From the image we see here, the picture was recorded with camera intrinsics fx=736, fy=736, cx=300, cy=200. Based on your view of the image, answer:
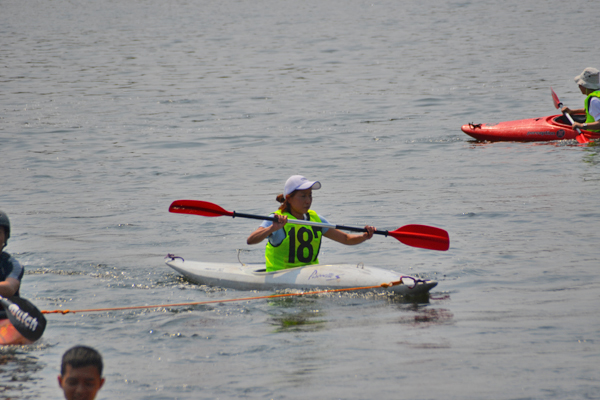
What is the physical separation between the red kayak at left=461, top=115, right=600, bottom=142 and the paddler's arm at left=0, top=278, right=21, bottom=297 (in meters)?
10.3

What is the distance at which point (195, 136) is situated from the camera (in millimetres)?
15969

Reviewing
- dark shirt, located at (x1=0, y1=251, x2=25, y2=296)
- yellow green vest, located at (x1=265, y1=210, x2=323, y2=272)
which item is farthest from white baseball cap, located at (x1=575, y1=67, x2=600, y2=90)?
dark shirt, located at (x1=0, y1=251, x2=25, y2=296)

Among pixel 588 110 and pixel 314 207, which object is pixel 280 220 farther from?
pixel 588 110

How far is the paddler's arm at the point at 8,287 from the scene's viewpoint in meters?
5.07

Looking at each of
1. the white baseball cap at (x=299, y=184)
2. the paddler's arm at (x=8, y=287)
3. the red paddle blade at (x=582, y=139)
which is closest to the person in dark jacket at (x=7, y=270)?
the paddler's arm at (x=8, y=287)

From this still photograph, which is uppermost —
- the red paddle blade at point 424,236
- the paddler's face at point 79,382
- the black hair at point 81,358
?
the black hair at point 81,358

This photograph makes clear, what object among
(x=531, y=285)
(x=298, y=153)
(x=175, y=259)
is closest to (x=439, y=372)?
(x=531, y=285)

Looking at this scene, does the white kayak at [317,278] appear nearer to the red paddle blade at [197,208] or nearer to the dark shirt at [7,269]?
the red paddle blade at [197,208]

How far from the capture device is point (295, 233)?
656cm

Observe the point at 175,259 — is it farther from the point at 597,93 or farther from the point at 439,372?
the point at 597,93

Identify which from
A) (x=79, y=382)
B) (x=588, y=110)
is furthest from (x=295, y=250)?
(x=588, y=110)

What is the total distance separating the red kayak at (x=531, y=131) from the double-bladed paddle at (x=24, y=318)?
10394 mm

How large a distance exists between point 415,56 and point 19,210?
20.3 m

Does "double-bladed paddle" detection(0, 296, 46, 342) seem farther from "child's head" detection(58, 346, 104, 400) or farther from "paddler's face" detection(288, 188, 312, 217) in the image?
"paddler's face" detection(288, 188, 312, 217)
